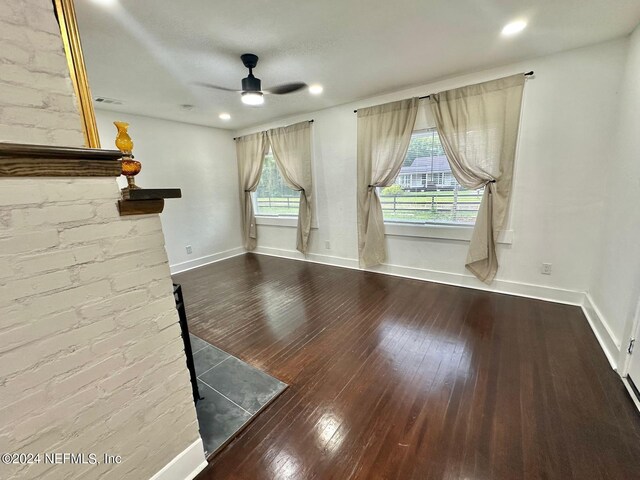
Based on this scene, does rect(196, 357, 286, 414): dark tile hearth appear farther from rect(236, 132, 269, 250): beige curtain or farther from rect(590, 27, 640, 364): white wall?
rect(236, 132, 269, 250): beige curtain

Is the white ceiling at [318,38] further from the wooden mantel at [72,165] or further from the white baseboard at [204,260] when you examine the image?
the white baseboard at [204,260]

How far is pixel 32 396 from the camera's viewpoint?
860mm

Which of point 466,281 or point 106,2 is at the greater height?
point 106,2

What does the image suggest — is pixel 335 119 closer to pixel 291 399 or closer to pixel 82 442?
pixel 291 399

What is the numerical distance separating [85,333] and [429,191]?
11.9 feet

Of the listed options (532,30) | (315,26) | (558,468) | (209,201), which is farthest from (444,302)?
(209,201)

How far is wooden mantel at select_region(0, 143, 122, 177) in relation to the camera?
30.2 inches

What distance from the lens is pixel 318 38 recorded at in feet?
7.15

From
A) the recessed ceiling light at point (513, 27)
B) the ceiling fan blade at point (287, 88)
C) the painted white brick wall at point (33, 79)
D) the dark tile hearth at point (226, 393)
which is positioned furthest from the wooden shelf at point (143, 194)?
the recessed ceiling light at point (513, 27)

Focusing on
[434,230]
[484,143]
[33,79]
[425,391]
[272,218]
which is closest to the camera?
[33,79]

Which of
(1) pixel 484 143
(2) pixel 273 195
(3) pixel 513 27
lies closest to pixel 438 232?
(1) pixel 484 143

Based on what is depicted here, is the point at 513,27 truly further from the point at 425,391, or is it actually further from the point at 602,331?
the point at 425,391

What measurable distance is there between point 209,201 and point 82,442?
454 cm

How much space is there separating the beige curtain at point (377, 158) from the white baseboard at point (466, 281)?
0.87 feet
